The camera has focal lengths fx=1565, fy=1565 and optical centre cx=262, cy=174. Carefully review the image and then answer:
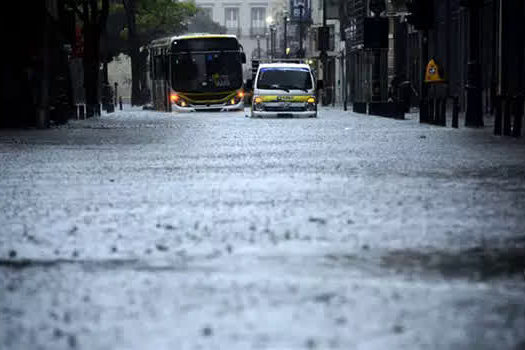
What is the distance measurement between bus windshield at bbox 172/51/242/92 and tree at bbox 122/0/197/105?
2439 cm

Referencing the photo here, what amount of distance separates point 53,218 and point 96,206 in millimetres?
1019

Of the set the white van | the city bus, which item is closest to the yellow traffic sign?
the white van

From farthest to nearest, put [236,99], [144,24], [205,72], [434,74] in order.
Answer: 1. [144,24]
2. [236,99]
3. [205,72]
4. [434,74]

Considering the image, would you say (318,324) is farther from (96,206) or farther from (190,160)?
(190,160)

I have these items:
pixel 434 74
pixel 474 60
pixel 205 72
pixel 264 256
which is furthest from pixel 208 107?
pixel 264 256

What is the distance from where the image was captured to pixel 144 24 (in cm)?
9025

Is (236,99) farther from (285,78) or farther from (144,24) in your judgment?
(144,24)

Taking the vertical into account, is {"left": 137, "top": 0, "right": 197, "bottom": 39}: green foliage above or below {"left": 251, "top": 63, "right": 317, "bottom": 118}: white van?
above

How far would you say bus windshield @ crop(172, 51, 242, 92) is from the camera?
56844 mm

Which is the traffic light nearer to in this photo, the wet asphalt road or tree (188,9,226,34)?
the wet asphalt road

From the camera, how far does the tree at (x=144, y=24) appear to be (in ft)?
272

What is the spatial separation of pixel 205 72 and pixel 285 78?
32.6 feet

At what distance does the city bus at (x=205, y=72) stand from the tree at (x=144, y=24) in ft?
79.5

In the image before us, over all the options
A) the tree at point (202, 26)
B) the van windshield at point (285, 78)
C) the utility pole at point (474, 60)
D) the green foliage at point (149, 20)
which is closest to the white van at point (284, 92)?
the van windshield at point (285, 78)
